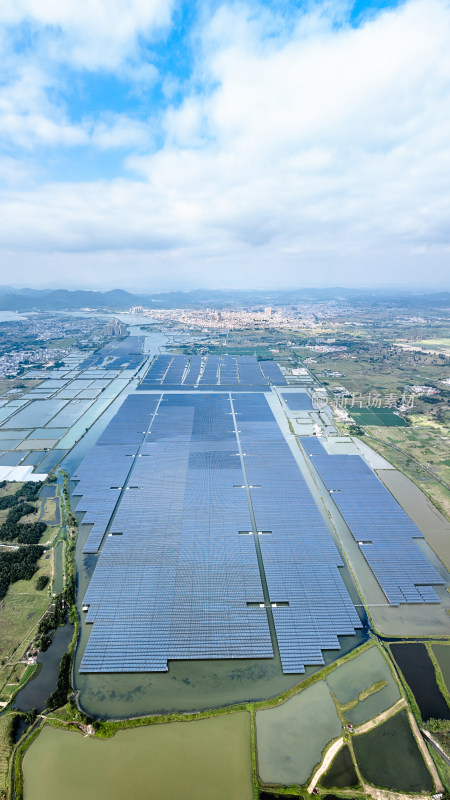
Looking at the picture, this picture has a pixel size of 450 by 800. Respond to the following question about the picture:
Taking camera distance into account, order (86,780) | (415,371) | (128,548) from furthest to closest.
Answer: (415,371), (128,548), (86,780)

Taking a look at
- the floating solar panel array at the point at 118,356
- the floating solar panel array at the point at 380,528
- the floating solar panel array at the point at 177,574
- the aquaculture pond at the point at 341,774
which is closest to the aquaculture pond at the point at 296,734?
the aquaculture pond at the point at 341,774

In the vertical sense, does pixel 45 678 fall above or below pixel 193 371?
below

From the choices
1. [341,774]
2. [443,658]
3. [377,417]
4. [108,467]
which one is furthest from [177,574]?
[377,417]

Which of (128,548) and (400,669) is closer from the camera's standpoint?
(400,669)

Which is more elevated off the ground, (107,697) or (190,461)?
(190,461)

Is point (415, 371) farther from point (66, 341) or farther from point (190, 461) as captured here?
point (66, 341)

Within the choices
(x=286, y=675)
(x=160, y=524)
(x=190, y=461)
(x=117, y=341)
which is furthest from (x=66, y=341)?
(x=286, y=675)

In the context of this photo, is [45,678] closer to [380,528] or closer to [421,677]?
[421,677]
